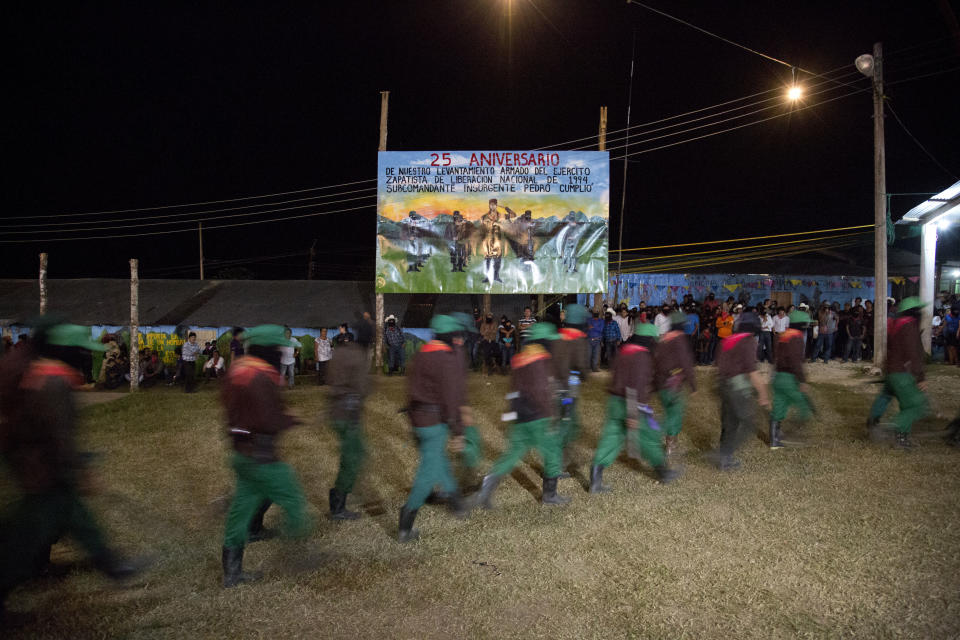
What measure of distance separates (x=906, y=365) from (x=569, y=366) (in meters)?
4.24

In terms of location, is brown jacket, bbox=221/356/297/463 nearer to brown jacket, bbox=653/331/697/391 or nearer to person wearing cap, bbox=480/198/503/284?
brown jacket, bbox=653/331/697/391

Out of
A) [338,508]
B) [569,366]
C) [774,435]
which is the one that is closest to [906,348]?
[774,435]

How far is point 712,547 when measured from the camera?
5.05 meters

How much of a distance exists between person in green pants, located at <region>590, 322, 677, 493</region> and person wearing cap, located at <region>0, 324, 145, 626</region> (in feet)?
14.6

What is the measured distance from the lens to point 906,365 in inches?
301

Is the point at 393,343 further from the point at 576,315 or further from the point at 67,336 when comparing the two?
the point at 67,336

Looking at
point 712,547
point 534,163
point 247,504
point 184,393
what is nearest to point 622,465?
point 712,547

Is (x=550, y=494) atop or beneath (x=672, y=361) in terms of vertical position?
beneath

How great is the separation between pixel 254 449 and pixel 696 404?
9070 millimetres

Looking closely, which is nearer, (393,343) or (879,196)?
(879,196)

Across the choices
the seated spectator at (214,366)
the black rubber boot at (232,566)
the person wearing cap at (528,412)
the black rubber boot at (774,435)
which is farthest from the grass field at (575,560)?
the seated spectator at (214,366)

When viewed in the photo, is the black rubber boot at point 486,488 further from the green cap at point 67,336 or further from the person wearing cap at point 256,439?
the green cap at point 67,336

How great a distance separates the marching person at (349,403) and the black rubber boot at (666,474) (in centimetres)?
314

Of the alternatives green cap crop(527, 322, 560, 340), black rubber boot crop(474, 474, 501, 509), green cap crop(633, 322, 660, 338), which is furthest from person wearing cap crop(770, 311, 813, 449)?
black rubber boot crop(474, 474, 501, 509)
